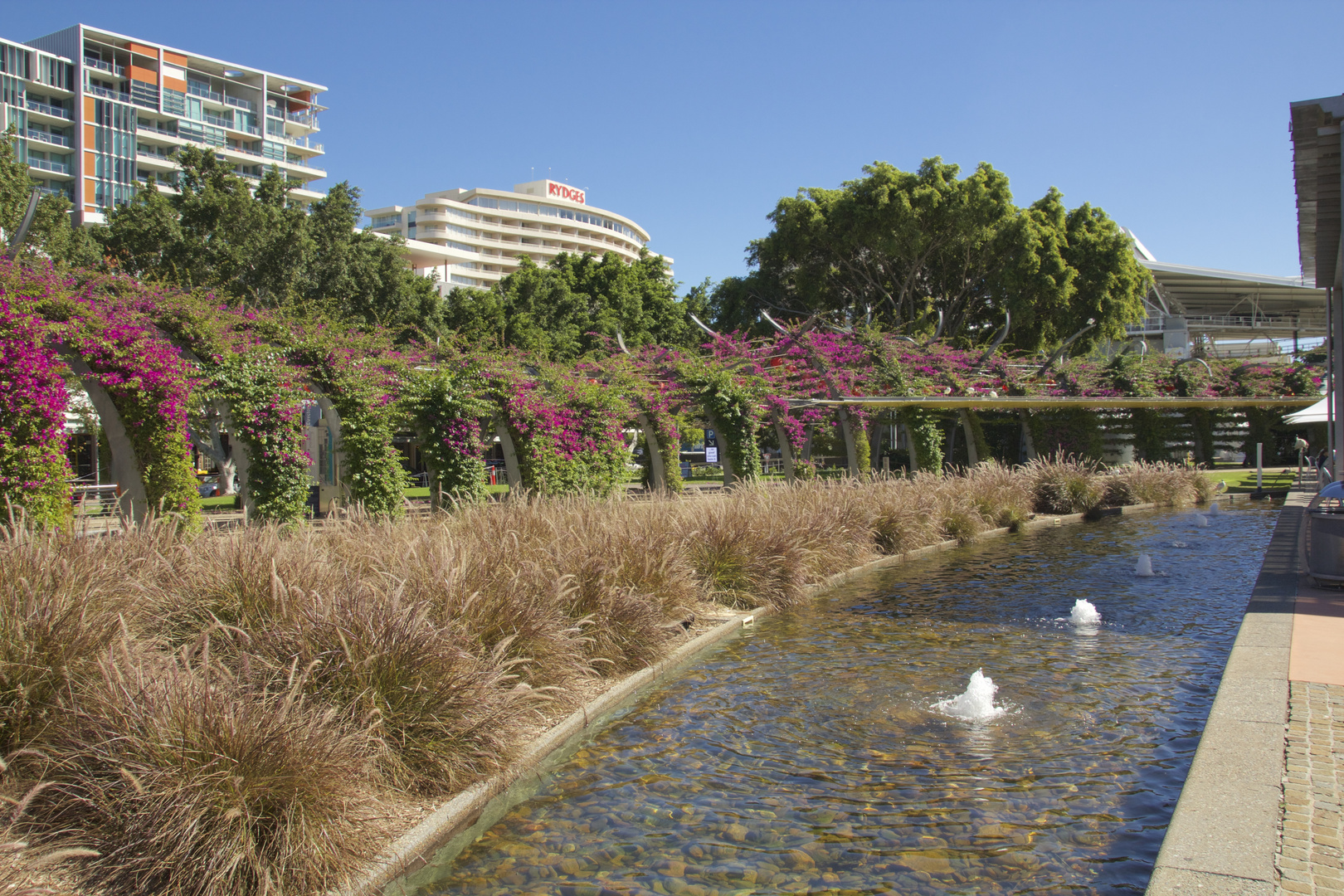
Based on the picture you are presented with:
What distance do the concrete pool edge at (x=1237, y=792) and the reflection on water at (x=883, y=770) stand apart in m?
0.32

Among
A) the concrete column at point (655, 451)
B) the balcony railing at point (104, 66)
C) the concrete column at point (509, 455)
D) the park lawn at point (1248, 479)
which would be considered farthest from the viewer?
the balcony railing at point (104, 66)

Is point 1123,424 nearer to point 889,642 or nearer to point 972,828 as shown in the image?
point 889,642

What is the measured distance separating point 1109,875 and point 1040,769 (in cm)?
107

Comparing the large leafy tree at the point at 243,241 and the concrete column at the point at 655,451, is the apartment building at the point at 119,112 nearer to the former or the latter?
the large leafy tree at the point at 243,241

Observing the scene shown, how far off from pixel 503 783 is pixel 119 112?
64646 mm

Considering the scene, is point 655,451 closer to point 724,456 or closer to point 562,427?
point 724,456

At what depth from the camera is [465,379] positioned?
39.5ft

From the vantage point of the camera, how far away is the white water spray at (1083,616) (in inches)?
315

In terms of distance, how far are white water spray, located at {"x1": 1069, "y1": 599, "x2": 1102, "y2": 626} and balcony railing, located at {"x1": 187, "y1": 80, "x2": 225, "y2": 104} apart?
68.6 metres

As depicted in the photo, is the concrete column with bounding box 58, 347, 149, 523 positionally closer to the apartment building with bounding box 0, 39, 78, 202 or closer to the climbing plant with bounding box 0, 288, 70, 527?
the climbing plant with bounding box 0, 288, 70, 527

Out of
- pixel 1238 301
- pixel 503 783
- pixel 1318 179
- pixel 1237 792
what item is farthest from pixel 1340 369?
pixel 1238 301

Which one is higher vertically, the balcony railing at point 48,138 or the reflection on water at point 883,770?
the balcony railing at point 48,138

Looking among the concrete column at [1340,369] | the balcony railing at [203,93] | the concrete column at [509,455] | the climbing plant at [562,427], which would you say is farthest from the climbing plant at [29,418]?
the balcony railing at [203,93]

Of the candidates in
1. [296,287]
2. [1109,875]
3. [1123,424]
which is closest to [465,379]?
[1109,875]
